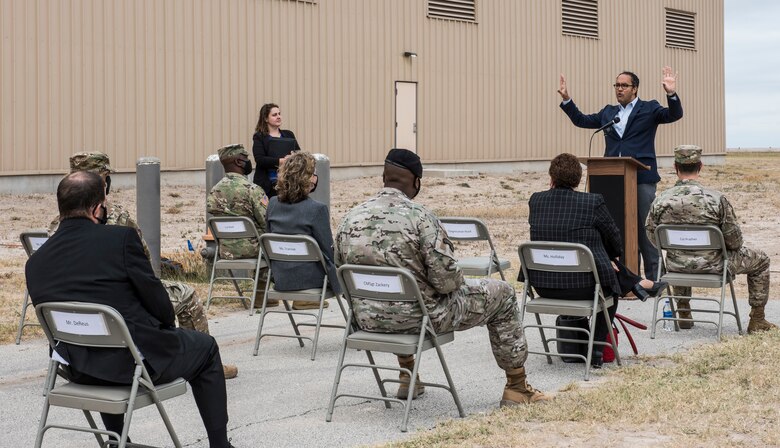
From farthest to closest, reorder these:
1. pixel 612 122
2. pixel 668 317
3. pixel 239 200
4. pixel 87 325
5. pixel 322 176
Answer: pixel 322 176
pixel 612 122
pixel 239 200
pixel 668 317
pixel 87 325

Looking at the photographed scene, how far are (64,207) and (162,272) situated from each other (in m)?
6.94

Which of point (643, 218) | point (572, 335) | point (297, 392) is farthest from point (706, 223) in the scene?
point (297, 392)

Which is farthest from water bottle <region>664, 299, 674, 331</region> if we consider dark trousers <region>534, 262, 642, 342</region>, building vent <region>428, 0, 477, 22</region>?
building vent <region>428, 0, 477, 22</region>

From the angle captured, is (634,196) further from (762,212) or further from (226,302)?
(762,212)

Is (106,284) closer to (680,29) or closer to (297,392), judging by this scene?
(297,392)

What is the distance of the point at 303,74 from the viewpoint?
23.8 meters

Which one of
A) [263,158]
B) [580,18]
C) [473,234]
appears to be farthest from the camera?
[580,18]

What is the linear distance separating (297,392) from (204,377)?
1764 mm

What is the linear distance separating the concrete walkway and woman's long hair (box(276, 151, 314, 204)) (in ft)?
3.60

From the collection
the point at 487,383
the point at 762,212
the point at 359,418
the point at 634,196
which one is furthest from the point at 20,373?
the point at 762,212

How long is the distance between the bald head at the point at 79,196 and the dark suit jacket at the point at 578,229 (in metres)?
3.20

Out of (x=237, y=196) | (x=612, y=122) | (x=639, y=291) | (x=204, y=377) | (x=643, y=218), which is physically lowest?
(x=204, y=377)

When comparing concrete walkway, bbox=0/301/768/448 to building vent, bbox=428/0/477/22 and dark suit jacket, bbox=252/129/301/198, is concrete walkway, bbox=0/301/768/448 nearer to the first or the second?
dark suit jacket, bbox=252/129/301/198

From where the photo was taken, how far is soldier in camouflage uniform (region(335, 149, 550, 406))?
5430 millimetres
